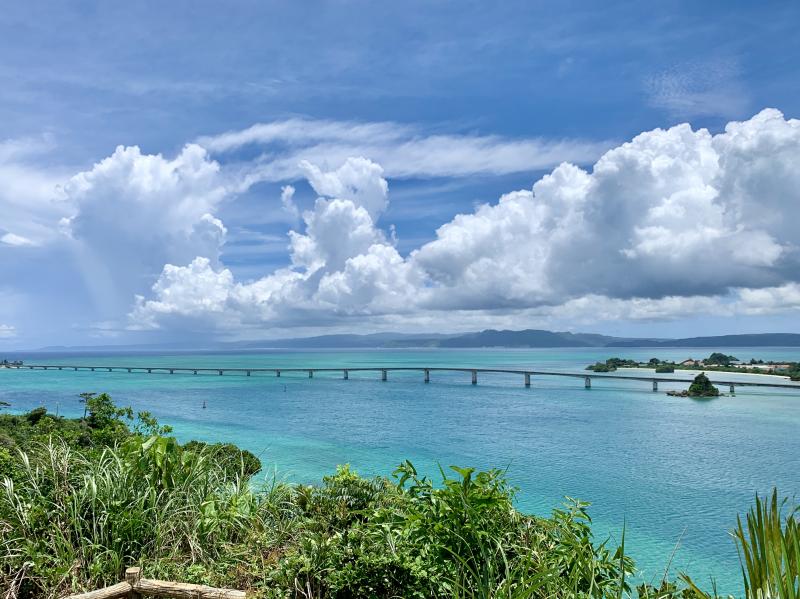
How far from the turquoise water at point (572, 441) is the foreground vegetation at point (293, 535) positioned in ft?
3.03

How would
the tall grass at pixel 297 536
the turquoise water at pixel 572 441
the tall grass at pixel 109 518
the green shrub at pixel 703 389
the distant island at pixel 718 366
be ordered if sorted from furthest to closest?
the distant island at pixel 718 366 < the green shrub at pixel 703 389 < the turquoise water at pixel 572 441 < the tall grass at pixel 109 518 < the tall grass at pixel 297 536

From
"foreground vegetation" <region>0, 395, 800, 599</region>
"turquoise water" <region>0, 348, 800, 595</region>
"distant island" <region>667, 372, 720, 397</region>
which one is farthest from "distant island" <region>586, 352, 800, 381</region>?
"foreground vegetation" <region>0, 395, 800, 599</region>

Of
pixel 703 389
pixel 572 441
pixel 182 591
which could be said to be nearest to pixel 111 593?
pixel 182 591

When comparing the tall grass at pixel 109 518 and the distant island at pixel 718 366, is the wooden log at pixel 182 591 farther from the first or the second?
the distant island at pixel 718 366

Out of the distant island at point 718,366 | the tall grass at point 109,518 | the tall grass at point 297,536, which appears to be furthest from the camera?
Result: the distant island at point 718,366

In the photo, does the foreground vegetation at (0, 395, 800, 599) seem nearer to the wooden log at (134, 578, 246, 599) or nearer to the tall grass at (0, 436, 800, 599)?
the tall grass at (0, 436, 800, 599)

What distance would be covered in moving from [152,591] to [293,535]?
124 centimetres

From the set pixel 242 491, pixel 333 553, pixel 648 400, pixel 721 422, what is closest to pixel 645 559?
pixel 242 491

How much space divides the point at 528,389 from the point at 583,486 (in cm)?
5527

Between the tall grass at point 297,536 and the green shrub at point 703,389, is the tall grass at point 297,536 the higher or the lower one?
the higher one

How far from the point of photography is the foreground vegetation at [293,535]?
3.55 meters

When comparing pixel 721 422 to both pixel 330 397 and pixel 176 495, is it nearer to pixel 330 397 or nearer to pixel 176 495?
pixel 330 397

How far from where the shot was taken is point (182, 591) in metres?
3.68

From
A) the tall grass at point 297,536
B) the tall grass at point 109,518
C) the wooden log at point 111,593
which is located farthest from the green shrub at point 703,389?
Result: the wooden log at point 111,593
